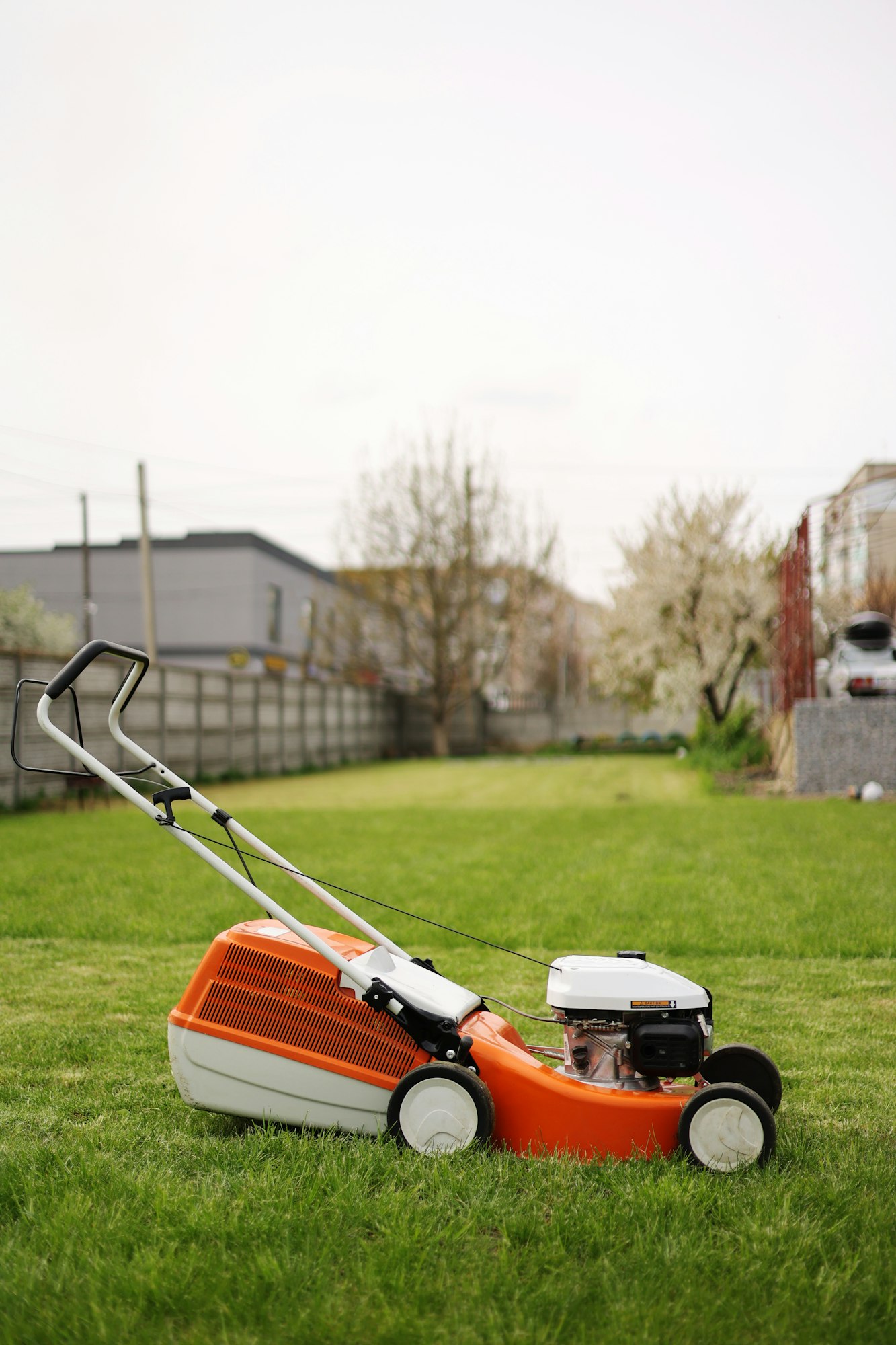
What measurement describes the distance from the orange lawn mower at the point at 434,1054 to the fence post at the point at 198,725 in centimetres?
1693

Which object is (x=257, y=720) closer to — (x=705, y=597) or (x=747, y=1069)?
(x=705, y=597)

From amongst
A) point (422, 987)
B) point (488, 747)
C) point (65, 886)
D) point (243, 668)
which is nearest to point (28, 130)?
point (65, 886)

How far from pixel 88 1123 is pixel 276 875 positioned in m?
4.86

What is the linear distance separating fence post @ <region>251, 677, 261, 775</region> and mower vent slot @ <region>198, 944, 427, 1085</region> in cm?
1971

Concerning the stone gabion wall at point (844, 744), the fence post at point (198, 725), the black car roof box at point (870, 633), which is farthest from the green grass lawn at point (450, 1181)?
the fence post at point (198, 725)

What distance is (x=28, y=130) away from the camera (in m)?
7.74

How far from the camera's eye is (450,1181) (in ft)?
9.41

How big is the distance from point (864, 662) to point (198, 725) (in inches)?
450

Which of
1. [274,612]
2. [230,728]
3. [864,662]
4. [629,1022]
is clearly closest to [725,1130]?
[629,1022]

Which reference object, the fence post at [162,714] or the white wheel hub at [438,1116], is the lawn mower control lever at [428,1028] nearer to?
the white wheel hub at [438,1116]

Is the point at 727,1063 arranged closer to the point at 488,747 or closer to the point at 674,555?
the point at 674,555

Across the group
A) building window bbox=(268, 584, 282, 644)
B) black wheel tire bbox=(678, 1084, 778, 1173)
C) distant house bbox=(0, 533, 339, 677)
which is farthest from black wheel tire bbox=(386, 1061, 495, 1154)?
building window bbox=(268, 584, 282, 644)

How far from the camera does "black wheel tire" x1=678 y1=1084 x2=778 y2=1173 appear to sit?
300 cm

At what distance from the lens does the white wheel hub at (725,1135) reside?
3.01m
